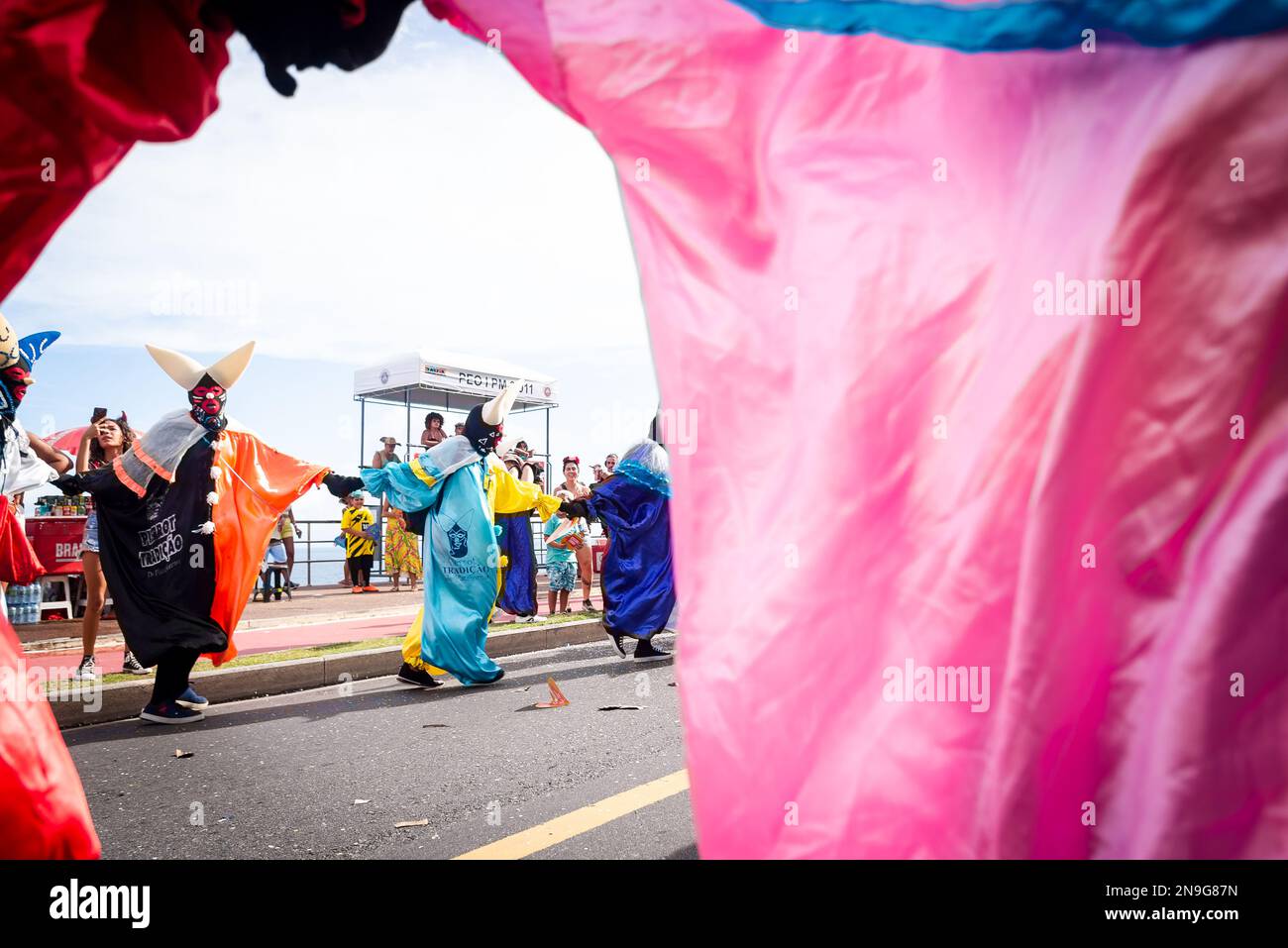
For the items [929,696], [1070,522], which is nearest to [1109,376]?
[1070,522]

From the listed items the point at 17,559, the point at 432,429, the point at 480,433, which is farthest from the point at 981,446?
the point at 17,559

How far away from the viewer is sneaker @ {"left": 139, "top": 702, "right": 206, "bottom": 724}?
5.36 m

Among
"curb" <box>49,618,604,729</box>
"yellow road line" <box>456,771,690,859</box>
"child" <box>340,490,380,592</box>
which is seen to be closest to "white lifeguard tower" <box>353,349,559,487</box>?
"child" <box>340,490,380,592</box>

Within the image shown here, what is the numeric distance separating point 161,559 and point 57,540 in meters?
5.22

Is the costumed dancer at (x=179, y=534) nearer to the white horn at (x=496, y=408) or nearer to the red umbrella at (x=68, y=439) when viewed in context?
the white horn at (x=496, y=408)

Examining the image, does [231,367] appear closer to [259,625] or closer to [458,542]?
[458,542]

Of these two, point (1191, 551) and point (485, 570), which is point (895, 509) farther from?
point (485, 570)

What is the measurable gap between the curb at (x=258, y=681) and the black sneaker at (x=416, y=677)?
1.72 feet

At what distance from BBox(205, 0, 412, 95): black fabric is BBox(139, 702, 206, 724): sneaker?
453cm

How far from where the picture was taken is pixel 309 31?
6.08 feet

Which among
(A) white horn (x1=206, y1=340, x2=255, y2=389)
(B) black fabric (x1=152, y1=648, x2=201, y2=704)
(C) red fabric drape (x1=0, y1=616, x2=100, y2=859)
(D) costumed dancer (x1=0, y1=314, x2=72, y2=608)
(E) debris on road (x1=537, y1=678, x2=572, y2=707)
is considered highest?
(A) white horn (x1=206, y1=340, x2=255, y2=389)

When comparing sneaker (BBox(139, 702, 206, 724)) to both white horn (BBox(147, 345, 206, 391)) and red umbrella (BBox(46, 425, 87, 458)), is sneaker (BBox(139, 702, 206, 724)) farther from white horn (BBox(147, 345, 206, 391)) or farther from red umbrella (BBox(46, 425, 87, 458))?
red umbrella (BBox(46, 425, 87, 458))
